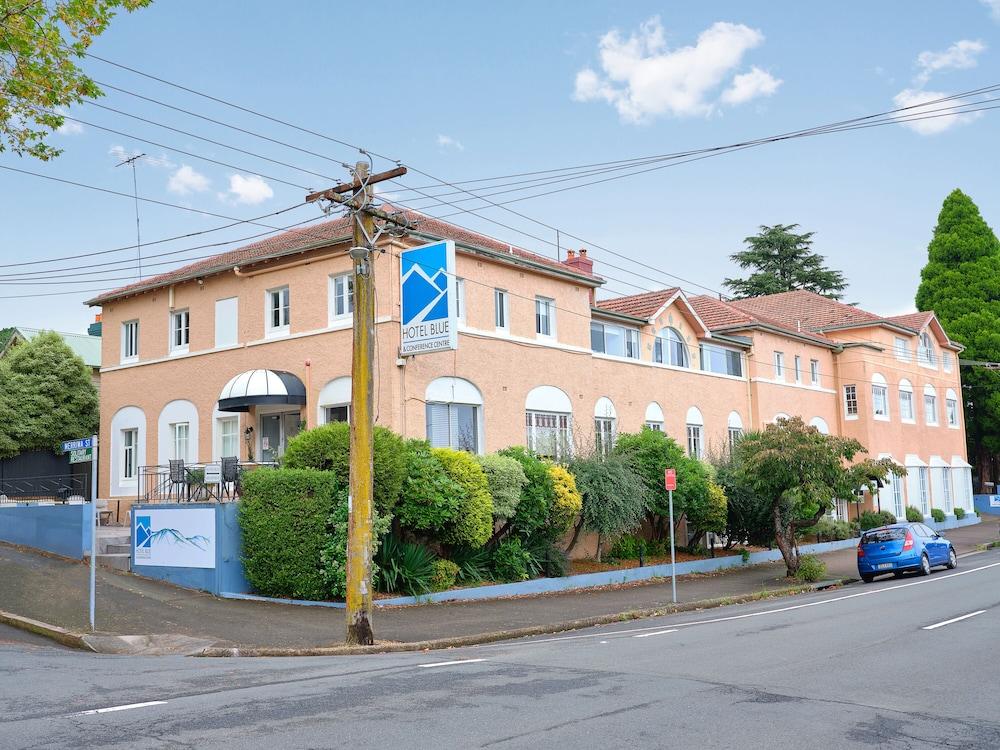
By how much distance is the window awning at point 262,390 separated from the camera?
23516 millimetres

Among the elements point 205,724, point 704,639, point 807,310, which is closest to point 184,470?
point 704,639

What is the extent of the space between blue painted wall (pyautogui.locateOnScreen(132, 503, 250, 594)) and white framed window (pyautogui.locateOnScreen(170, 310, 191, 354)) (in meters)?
9.56

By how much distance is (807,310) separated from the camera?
47531mm

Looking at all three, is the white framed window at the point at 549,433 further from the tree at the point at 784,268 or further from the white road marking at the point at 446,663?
the tree at the point at 784,268

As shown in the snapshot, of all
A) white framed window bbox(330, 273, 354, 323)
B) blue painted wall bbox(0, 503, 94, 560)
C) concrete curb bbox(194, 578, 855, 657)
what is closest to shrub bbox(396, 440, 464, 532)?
concrete curb bbox(194, 578, 855, 657)

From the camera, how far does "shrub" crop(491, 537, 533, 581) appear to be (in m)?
21.6

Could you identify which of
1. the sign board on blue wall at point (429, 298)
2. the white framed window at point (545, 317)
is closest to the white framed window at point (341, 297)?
the sign board on blue wall at point (429, 298)

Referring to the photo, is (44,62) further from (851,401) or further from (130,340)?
(851,401)

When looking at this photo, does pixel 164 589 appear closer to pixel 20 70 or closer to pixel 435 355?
pixel 435 355

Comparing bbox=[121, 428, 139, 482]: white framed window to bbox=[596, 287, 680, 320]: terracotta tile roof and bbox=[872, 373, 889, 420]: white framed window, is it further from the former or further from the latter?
bbox=[872, 373, 889, 420]: white framed window

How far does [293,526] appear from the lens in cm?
1802

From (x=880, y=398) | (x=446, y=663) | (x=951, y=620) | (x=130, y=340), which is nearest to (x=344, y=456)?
(x=446, y=663)

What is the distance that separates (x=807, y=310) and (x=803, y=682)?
40016mm

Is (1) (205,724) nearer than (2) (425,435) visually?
Yes
